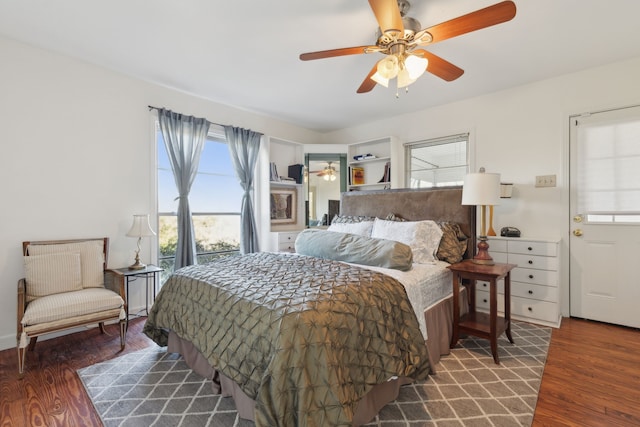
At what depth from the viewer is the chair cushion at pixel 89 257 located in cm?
269

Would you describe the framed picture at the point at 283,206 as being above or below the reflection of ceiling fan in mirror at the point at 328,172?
below

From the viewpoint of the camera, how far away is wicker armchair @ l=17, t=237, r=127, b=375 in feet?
7.10

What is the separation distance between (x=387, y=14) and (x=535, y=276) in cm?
289

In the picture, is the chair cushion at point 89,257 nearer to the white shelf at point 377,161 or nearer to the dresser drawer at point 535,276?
the white shelf at point 377,161

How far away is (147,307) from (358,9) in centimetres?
363

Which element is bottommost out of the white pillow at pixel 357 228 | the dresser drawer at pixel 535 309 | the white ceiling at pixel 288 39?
the dresser drawer at pixel 535 309

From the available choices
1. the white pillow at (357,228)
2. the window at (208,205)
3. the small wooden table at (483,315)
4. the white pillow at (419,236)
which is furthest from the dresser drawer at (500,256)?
the window at (208,205)

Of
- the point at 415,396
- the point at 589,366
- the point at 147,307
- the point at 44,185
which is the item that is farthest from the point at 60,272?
the point at 589,366

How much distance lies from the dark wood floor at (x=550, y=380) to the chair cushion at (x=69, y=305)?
1.30 ft

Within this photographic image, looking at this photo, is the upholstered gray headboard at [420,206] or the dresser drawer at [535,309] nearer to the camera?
the dresser drawer at [535,309]

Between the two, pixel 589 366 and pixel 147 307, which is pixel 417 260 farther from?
pixel 147 307

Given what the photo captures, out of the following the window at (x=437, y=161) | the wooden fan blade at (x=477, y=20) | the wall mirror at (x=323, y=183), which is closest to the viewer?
the wooden fan blade at (x=477, y=20)

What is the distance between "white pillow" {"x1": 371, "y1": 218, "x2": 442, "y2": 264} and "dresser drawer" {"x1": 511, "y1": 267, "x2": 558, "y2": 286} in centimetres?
102

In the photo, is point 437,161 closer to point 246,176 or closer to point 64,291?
point 246,176
